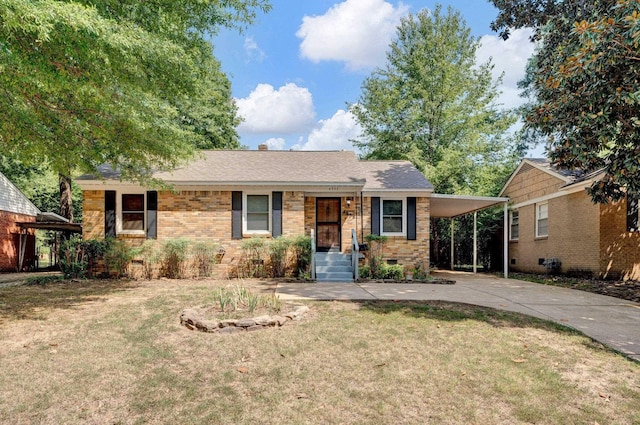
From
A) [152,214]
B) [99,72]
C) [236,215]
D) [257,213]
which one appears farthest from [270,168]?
[99,72]

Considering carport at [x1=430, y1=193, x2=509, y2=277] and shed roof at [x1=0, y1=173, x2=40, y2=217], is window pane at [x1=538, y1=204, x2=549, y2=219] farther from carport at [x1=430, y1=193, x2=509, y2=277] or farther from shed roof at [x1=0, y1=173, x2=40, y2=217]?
shed roof at [x1=0, y1=173, x2=40, y2=217]

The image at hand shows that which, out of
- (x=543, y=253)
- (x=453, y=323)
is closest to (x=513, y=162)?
(x=543, y=253)

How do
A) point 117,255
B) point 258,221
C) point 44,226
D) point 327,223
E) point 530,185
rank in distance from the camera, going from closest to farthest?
point 117,255, point 258,221, point 327,223, point 44,226, point 530,185

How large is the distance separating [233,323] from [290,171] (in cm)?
819

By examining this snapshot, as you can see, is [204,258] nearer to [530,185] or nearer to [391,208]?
[391,208]

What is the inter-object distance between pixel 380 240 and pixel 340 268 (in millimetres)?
1692

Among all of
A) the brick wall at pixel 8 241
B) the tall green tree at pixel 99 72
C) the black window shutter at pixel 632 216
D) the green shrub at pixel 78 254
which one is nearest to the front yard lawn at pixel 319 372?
the tall green tree at pixel 99 72

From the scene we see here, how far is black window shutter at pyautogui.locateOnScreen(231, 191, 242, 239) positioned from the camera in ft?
39.8

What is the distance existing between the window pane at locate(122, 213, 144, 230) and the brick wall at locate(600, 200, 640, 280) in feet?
48.5

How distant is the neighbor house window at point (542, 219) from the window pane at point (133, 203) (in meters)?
15.1

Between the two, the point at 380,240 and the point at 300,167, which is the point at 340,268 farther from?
Answer: the point at 300,167

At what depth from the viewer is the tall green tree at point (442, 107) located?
19016 millimetres

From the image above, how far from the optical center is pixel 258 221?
12453 millimetres

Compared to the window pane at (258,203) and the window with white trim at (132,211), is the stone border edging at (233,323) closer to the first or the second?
the window pane at (258,203)
